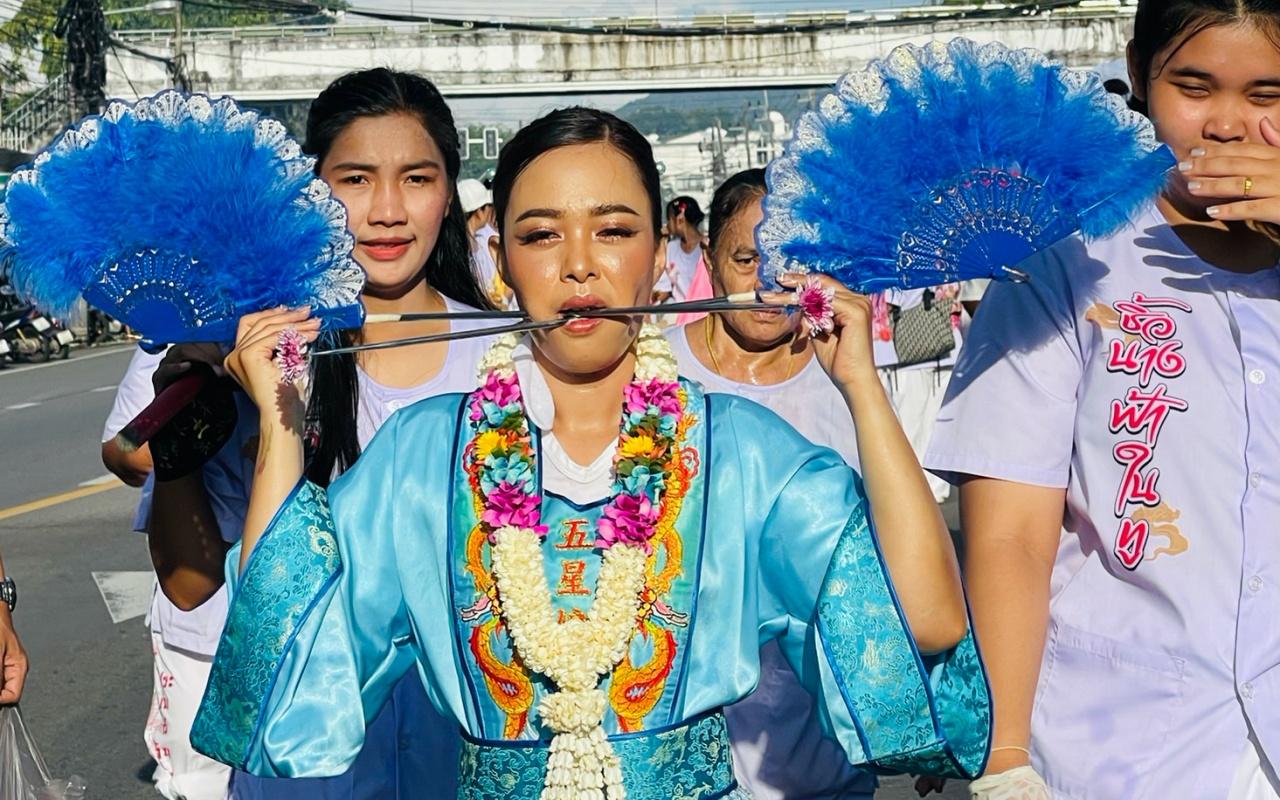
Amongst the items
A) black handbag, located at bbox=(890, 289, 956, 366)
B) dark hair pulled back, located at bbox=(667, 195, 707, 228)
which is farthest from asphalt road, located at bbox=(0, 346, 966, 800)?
dark hair pulled back, located at bbox=(667, 195, 707, 228)

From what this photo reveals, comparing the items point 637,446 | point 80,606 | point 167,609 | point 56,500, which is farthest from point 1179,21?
point 56,500

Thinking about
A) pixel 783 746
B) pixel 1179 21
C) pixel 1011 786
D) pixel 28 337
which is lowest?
pixel 28 337

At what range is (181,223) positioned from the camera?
2.62 m

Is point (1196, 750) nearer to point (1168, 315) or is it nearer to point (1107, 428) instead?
point (1107, 428)

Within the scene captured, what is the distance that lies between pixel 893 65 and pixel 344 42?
3393 centimetres

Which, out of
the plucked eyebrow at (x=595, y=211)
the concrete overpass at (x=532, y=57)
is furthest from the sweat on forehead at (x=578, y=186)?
the concrete overpass at (x=532, y=57)

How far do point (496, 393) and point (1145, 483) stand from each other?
3.39 feet

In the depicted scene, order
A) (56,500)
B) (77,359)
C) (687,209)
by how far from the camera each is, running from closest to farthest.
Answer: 1. (56,500)
2. (687,209)
3. (77,359)

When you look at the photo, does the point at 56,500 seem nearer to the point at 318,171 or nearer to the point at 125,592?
the point at 125,592

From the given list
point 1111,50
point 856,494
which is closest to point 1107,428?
point 856,494

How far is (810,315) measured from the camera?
8.17 ft

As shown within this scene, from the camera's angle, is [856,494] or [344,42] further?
[344,42]

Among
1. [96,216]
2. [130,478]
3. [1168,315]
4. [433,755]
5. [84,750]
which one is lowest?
[84,750]

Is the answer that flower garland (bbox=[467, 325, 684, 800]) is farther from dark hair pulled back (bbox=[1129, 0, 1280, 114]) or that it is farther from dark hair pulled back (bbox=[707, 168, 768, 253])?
dark hair pulled back (bbox=[707, 168, 768, 253])
